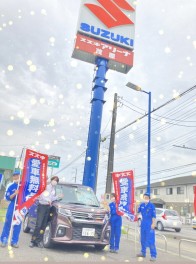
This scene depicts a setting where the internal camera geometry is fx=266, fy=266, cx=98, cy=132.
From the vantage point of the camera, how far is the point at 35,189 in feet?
24.1

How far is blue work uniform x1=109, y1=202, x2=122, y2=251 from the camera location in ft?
24.6

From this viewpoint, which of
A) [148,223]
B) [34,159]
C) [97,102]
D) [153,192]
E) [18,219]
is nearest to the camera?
[18,219]

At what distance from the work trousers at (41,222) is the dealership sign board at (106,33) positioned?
15.3 metres

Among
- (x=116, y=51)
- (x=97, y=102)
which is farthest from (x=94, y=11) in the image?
(x=97, y=102)

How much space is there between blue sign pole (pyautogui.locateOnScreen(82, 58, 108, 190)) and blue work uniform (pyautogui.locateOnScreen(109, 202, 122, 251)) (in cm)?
1040

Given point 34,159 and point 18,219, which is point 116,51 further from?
point 18,219

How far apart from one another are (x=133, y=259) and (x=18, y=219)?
10.1ft

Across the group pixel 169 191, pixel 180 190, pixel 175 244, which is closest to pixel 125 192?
pixel 175 244

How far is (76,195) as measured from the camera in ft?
25.3

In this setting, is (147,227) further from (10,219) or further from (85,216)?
(10,219)

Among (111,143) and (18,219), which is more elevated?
(111,143)

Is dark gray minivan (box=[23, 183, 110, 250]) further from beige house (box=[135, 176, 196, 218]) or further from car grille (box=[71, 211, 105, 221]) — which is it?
beige house (box=[135, 176, 196, 218])

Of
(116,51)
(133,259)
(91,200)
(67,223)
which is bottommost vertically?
(133,259)

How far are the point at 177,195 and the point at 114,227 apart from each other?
1514 inches
